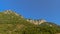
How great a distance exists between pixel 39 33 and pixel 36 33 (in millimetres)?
1962

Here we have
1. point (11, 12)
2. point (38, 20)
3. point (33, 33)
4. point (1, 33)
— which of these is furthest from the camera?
point (38, 20)

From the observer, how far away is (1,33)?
79.0 m

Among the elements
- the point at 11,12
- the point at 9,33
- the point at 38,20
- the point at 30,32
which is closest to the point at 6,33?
the point at 9,33

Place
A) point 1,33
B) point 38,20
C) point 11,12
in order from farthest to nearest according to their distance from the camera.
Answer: point 38,20 < point 11,12 < point 1,33

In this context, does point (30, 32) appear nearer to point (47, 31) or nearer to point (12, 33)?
point (47, 31)

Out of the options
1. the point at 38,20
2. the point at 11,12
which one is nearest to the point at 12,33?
the point at 11,12

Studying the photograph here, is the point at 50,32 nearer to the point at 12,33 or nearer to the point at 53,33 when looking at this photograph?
the point at 53,33

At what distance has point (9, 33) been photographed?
80062mm

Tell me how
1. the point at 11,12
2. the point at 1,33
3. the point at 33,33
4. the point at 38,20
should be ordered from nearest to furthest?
Result: the point at 33,33 < the point at 1,33 < the point at 11,12 < the point at 38,20

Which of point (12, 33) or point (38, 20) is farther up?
point (38, 20)

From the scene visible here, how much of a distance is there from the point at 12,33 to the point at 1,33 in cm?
495

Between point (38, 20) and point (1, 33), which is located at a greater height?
point (38, 20)

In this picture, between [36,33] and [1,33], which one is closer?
[36,33]

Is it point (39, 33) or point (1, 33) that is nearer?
point (39, 33)
